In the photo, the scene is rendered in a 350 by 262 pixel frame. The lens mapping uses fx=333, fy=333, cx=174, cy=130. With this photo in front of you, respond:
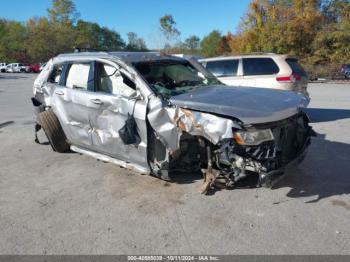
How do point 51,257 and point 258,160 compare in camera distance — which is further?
point 258,160

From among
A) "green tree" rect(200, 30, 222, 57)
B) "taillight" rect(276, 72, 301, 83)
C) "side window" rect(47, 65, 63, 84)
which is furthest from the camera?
"green tree" rect(200, 30, 222, 57)

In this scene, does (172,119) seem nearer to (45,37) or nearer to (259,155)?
(259,155)

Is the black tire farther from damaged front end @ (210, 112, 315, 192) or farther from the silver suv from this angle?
damaged front end @ (210, 112, 315, 192)

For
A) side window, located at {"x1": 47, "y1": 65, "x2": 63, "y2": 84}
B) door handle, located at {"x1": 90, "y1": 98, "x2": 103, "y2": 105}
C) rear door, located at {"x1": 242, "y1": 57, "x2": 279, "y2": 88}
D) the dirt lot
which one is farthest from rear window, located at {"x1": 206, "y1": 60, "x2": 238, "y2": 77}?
door handle, located at {"x1": 90, "y1": 98, "x2": 103, "y2": 105}

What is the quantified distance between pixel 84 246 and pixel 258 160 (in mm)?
2076

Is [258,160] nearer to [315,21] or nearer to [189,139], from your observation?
[189,139]

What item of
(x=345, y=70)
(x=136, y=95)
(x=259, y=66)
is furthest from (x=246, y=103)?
(x=345, y=70)

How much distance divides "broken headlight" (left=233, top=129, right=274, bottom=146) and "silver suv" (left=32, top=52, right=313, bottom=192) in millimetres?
11

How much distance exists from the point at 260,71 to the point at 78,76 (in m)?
5.51

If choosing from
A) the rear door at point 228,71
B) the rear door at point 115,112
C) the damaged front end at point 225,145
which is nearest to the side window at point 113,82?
the rear door at point 115,112

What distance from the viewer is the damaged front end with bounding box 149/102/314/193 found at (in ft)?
12.3

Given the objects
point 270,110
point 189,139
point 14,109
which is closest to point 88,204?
point 189,139

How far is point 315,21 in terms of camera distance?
36.1m

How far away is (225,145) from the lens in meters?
3.85
